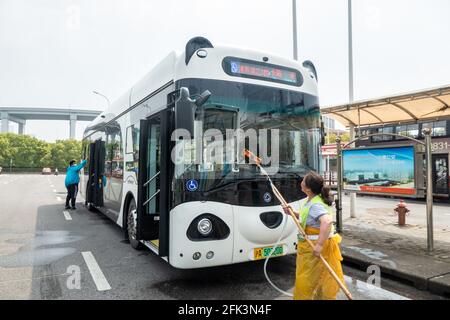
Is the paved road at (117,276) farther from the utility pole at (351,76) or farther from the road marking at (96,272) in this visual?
the utility pole at (351,76)

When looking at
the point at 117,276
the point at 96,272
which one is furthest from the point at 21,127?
the point at 117,276

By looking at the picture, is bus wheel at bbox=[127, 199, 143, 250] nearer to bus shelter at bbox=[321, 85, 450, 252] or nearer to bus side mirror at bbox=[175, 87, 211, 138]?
bus side mirror at bbox=[175, 87, 211, 138]

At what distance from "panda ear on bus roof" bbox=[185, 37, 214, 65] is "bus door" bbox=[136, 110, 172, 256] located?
804 millimetres

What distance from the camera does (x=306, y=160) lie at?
522 cm

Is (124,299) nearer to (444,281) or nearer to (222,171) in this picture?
(222,171)

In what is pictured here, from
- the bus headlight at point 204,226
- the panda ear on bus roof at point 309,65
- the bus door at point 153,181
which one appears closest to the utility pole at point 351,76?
the panda ear on bus roof at point 309,65

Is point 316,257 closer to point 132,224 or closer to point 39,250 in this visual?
point 132,224

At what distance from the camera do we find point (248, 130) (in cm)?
459

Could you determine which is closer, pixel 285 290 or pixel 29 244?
pixel 285 290

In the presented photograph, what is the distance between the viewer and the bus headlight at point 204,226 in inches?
166

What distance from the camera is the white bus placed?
13.9ft

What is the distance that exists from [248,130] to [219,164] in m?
0.64
